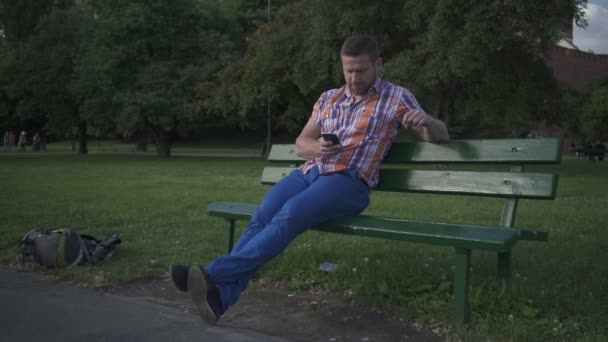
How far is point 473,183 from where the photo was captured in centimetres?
402

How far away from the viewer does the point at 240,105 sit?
956 inches

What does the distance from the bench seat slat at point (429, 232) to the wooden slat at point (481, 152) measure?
0.53 meters

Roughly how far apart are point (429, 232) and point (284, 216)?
763mm

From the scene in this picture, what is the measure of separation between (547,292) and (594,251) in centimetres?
167

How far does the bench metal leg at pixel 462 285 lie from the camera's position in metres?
3.39

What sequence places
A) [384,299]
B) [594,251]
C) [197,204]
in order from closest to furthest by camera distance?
[384,299] < [594,251] < [197,204]

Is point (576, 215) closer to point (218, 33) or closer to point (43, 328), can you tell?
point (43, 328)

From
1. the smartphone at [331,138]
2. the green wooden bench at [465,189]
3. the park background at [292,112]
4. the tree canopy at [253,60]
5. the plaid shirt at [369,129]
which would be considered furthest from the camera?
the tree canopy at [253,60]

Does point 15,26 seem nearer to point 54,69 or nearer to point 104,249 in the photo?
point 54,69

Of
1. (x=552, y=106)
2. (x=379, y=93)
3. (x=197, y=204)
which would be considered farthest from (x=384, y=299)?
(x=552, y=106)

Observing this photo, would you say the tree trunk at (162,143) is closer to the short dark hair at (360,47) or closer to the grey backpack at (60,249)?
the grey backpack at (60,249)

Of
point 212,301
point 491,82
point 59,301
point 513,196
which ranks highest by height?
point 491,82

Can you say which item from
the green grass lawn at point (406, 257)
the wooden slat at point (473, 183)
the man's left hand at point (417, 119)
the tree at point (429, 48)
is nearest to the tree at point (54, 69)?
the tree at point (429, 48)

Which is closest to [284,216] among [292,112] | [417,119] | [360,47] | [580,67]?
[417,119]
